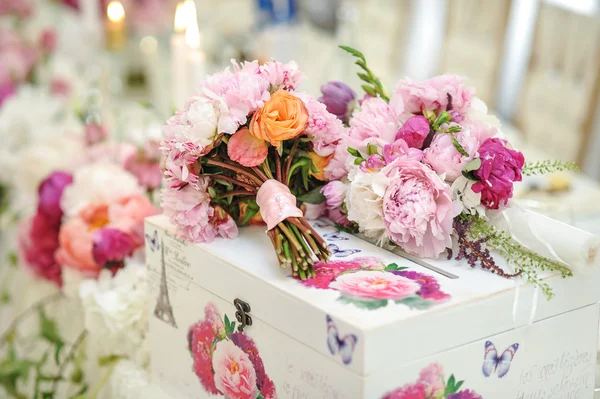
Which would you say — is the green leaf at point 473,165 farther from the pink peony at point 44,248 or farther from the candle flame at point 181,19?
the candle flame at point 181,19

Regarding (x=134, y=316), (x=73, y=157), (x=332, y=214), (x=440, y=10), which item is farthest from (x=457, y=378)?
(x=440, y=10)

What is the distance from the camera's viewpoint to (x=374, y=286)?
811 mm

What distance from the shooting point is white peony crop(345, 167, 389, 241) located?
0.90 m

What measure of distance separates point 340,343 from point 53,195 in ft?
2.81

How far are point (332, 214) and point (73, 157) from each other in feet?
2.67

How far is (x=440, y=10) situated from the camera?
431cm

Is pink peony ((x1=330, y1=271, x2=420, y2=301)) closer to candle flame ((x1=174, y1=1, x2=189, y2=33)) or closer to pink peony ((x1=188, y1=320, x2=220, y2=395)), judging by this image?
pink peony ((x1=188, y1=320, x2=220, y2=395))

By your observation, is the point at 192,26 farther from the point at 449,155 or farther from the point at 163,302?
the point at 449,155

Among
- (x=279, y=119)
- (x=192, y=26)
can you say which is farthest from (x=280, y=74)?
(x=192, y=26)

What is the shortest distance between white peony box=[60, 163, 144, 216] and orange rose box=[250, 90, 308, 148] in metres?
0.52

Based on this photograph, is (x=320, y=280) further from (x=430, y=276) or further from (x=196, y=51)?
(x=196, y=51)

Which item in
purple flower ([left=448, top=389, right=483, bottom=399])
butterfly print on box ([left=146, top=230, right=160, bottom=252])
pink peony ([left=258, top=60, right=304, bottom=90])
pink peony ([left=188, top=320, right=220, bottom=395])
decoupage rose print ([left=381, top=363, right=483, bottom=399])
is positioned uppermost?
pink peony ([left=258, top=60, right=304, bottom=90])

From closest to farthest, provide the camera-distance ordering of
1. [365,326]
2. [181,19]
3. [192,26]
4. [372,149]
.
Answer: [365,326], [372,149], [192,26], [181,19]

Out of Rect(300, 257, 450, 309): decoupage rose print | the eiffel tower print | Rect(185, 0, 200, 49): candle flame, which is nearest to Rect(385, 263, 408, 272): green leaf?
Rect(300, 257, 450, 309): decoupage rose print
